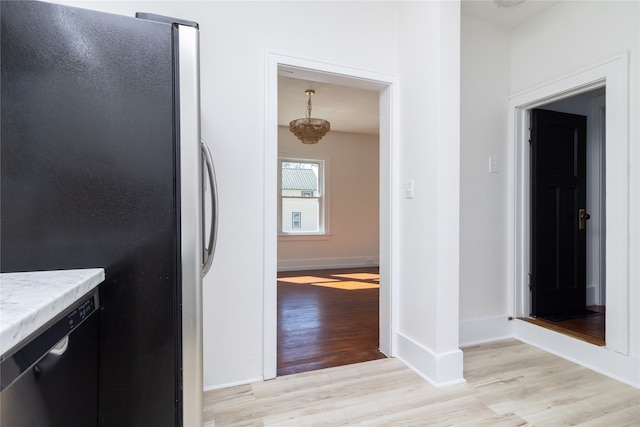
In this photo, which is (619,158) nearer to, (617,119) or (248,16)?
(617,119)

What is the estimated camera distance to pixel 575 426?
1535 mm

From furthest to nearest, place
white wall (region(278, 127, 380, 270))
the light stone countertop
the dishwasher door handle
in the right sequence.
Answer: white wall (region(278, 127, 380, 270)) < the dishwasher door handle < the light stone countertop

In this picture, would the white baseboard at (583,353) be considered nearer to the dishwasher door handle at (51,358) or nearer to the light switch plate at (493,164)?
the light switch plate at (493,164)

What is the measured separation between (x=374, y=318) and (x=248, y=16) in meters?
2.77

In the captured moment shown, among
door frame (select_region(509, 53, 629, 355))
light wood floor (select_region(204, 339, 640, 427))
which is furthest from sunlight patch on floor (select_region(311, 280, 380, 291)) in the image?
door frame (select_region(509, 53, 629, 355))

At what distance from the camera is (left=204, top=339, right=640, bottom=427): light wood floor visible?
5.19 feet

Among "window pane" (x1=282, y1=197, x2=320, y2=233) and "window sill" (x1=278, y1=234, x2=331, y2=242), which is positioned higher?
"window pane" (x1=282, y1=197, x2=320, y2=233)

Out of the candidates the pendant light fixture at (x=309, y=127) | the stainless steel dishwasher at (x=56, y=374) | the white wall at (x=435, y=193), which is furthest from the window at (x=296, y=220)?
the stainless steel dishwasher at (x=56, y=374)

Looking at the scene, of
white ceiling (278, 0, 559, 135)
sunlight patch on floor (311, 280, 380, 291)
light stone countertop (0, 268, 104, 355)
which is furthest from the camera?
sunlight patch on floor (311, 280, 380, 291)

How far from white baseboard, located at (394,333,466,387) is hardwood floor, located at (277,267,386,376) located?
1.08 feet

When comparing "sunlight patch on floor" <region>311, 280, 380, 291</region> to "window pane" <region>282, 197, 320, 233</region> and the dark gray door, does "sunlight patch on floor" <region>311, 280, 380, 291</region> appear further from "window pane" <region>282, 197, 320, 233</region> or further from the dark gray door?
the dark gray door

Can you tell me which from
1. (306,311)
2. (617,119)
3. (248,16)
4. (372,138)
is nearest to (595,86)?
(617,119)

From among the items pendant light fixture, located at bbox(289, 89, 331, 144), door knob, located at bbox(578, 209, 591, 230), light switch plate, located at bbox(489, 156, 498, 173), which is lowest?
door knob, located at bbox(578, 209, 591, 230)

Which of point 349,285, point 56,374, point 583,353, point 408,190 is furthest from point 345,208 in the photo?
point 56,374
